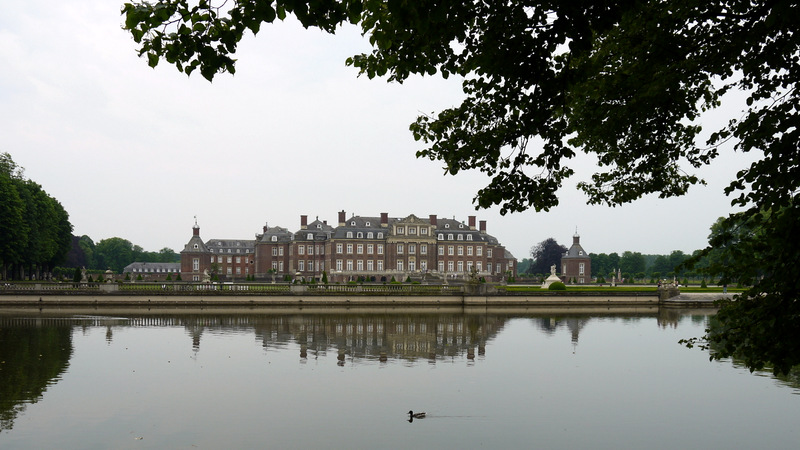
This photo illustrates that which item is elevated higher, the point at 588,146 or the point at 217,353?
the point at 588,146

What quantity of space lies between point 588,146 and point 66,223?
63.0 meters

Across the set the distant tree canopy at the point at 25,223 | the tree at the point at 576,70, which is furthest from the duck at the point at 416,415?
the distant tree canopy at the point at 25,223

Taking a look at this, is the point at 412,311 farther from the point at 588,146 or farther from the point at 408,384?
the point at 588,146

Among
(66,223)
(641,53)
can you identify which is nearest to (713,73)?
(641,53)

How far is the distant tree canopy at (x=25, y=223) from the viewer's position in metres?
44.0

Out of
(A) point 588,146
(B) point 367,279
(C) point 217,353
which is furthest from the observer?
(B) point 367,279

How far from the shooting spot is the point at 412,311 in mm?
36688

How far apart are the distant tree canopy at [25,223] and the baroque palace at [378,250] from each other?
22.1 m

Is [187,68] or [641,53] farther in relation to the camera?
[641,53]

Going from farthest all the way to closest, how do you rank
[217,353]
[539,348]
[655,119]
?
[539,348], [217,353], [655,119]

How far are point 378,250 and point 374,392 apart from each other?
66.1 meters

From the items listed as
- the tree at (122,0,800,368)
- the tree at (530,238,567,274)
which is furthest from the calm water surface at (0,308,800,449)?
the tree at (530,238,567,274)

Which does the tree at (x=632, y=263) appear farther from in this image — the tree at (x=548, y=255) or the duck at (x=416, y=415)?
the duck at (x=416, y=415)

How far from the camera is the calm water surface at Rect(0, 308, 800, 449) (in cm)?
991
